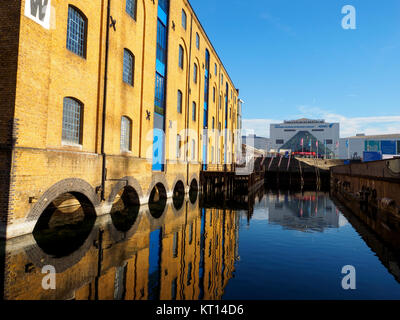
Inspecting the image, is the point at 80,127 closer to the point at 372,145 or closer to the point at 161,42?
the point at 161,42

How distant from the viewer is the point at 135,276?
623 centimetres

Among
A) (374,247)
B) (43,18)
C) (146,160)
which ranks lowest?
(374,247)

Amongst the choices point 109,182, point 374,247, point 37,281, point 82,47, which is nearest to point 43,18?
point 82,47

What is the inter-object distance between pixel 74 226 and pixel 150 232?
2871 mm

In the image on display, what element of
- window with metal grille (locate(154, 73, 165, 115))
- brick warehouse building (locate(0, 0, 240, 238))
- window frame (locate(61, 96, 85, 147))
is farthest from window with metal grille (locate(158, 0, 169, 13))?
window frame (locate(61, 96, 85, 147))

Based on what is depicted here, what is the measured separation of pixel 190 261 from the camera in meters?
7.55

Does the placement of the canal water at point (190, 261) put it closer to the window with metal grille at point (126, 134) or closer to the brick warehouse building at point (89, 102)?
the brick warehouse building at point (89, 102)

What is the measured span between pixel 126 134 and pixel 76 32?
5.51 m

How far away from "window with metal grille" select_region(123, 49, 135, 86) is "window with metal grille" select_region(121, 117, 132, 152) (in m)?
2.10

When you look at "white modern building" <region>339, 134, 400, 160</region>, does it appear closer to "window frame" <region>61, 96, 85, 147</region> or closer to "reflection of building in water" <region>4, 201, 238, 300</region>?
"reflection of building in water" <region>4, 201, 238, 300</region>

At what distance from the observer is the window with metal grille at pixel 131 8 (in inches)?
579

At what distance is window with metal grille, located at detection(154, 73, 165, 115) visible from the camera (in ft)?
62.4
